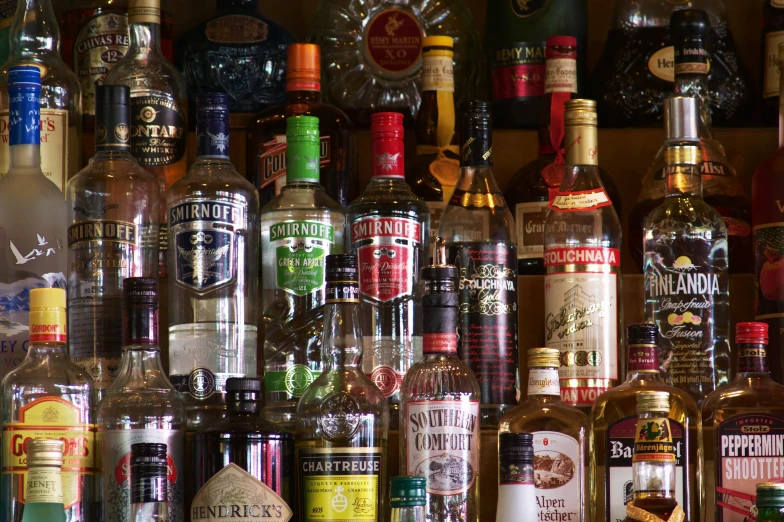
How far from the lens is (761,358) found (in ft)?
6.14

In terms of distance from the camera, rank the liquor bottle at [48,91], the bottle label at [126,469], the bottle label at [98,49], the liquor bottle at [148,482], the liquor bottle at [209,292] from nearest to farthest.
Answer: the liquor bottle at [148,482] → the bottle label at [126,469] → the liquor bottle at [209,292] → the liquor bottle at [48,91] → the bottle label at [98,49]

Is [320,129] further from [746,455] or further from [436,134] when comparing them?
[746,455]

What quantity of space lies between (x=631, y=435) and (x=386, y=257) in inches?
16.5

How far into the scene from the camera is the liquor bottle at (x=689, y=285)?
1.95 meters

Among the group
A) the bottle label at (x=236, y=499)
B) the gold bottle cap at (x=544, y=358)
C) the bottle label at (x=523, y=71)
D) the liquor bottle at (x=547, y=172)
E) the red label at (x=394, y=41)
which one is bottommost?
the bottle label at (x=236, y=499)

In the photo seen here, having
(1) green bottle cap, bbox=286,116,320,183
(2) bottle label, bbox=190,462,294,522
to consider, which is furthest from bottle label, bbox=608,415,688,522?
(1) green bottle cap, bbox=286,116,320,183

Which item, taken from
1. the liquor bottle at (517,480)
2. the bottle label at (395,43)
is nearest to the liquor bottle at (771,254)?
the liquor bottle at (517,480)

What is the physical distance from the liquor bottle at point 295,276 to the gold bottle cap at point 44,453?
324 mm

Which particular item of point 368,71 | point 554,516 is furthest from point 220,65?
point 554,516

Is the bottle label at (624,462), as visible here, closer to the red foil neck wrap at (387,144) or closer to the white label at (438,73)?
the red foil neck wrap at (387,144)

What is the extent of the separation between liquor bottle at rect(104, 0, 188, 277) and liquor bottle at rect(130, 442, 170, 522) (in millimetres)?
427

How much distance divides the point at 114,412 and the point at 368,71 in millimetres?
725

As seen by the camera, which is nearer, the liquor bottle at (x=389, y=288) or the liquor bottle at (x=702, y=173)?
the liquor bottle at (x=389, y=288)

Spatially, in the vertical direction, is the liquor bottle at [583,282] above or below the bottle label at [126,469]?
above
